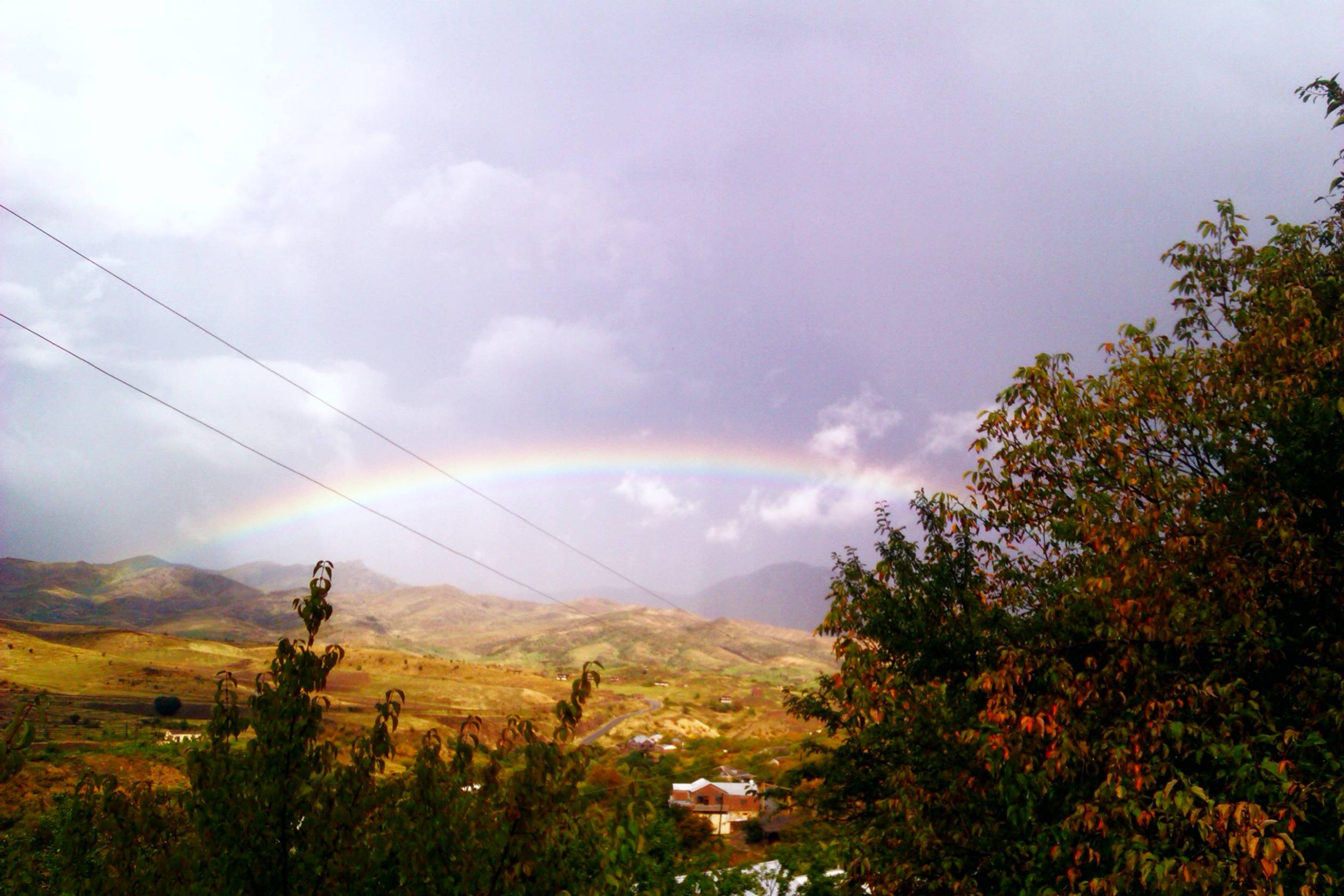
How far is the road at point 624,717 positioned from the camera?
122 meters

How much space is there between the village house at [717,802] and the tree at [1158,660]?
4659 centimetres

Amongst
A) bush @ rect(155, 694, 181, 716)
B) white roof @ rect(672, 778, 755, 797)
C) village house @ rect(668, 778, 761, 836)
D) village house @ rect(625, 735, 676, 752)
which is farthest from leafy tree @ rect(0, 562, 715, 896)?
bush @ rect(155, 694, 181, 716)

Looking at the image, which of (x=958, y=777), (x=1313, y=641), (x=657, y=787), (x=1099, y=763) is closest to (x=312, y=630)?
(x=657, y=787)

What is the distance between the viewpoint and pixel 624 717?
139 m

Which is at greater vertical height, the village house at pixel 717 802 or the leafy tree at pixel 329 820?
the leafy tree at pixel 329 820

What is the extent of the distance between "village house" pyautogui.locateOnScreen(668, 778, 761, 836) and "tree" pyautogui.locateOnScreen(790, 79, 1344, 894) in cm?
4659

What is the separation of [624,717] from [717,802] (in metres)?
83.4

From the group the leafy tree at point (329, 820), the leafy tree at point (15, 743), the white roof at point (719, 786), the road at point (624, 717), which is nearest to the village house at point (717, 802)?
the white roof at point (719, 786)

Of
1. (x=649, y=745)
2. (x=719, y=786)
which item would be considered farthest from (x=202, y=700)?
(x=719, y=786)

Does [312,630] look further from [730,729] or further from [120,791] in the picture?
[730,729]

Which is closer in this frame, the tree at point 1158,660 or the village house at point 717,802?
the tree at point 1158,660

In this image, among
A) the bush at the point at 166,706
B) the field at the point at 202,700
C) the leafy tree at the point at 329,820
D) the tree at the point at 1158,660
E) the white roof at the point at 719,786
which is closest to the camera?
the leafy tree at the point at 329,820

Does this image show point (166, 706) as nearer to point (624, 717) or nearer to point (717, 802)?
point (717, 802)

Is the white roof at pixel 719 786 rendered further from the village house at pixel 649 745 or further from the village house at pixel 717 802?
the village house at pixel 649 745
